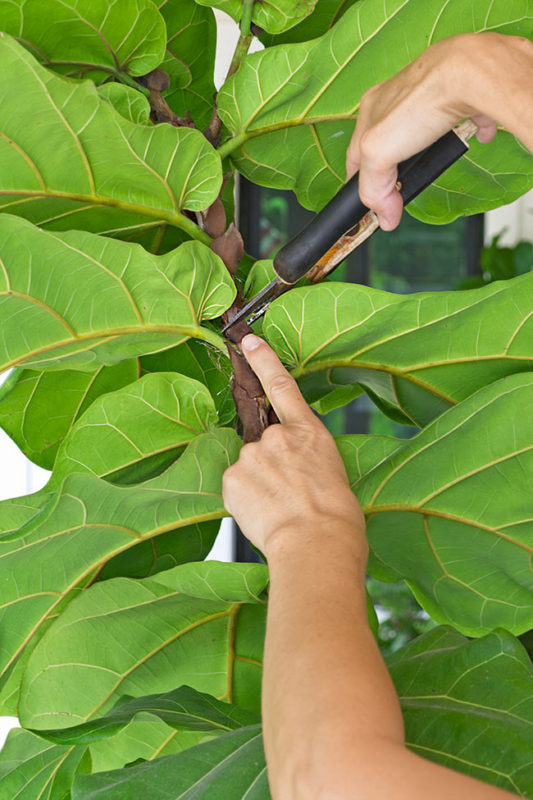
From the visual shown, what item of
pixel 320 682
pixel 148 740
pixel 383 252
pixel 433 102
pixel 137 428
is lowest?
pixel 148 740

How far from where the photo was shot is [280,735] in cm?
29

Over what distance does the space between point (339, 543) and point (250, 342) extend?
0.16 metres

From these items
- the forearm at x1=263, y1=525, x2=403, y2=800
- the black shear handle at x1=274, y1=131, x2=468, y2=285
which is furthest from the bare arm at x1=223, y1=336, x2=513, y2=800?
the black shear handle at x1=274, y1=131, x2=468, y2=285

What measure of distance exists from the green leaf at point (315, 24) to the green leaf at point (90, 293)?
192 millimetres

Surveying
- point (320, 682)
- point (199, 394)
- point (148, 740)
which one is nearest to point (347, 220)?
point (199, 394)

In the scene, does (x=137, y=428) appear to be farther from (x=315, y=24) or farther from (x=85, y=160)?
(x=315, y=24)

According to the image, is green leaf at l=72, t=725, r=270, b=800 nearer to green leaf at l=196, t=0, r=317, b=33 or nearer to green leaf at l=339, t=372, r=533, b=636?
green leaf at l=339, t=372, r=533, b=636

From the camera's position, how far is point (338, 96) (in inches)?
19.4

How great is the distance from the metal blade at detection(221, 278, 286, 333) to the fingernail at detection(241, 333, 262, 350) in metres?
0.02

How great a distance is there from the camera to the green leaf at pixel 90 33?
0.47 m

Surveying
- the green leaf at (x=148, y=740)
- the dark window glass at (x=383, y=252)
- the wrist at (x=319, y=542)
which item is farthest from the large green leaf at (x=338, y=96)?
the dark window glass at (x=383, y=252)

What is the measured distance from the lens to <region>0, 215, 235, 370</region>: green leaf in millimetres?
430

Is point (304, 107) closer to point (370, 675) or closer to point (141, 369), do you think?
point (141, 369)

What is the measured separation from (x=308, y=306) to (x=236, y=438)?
0.09m
